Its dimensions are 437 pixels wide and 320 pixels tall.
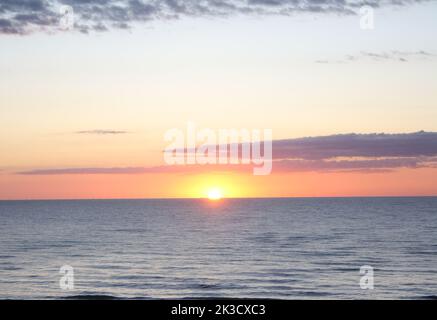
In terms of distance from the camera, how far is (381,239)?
273 ft

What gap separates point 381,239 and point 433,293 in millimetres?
45050

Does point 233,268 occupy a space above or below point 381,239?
below

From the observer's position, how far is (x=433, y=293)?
39062mm

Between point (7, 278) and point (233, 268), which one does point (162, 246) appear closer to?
point (233, 268)

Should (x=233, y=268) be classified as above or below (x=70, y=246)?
below

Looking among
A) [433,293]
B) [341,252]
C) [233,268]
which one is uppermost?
[341,252]

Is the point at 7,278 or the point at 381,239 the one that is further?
the point at 381,239
